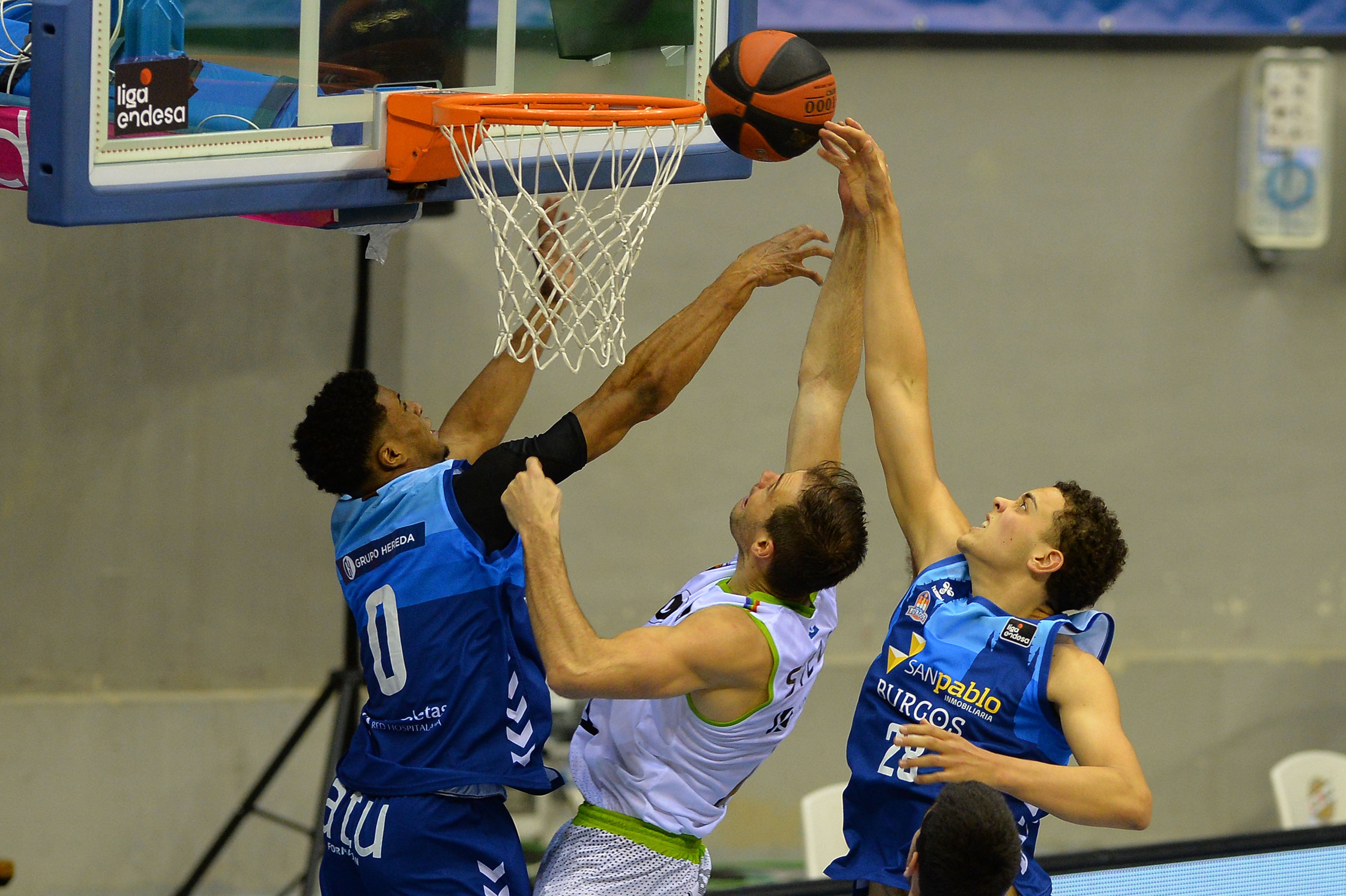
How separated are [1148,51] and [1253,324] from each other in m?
1.54

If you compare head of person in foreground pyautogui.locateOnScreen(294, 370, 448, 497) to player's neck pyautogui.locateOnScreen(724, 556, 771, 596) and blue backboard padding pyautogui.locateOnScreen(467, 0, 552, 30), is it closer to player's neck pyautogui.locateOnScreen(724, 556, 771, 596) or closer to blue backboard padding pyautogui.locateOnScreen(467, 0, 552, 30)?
player's neck pyautogui.locateOnScreen(724, 556, 771, 596)

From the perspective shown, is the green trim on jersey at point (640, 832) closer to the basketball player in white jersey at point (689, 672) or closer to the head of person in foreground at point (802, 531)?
the basketball player in white jersey at point (689, 672)

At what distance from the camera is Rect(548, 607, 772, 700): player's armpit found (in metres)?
2.71

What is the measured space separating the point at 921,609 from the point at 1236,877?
103 inches

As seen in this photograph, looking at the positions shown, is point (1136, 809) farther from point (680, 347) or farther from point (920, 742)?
point (680, 347)

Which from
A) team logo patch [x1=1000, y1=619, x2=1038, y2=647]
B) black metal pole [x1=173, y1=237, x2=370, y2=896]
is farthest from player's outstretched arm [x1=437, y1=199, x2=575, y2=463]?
black metal pole [x1=173, y1=237, x2=370, y2=896]

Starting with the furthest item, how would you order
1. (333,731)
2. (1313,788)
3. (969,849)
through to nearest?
(1313,788)
(333,731)
(969,849)

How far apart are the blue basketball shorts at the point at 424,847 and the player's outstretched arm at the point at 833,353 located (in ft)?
3.78

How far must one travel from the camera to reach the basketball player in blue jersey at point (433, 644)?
10.2 ft

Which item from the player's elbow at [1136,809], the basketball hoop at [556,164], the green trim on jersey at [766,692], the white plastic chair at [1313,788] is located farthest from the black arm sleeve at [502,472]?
the white plastic chair at [1313,788]

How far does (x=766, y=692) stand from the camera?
2.99m

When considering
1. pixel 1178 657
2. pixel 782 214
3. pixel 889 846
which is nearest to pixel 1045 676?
pixel 889 846

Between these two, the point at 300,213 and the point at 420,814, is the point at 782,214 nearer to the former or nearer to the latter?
the point at 300,213

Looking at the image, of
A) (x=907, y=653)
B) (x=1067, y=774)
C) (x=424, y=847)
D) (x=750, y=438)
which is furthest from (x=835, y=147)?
(x=750, y=438)
